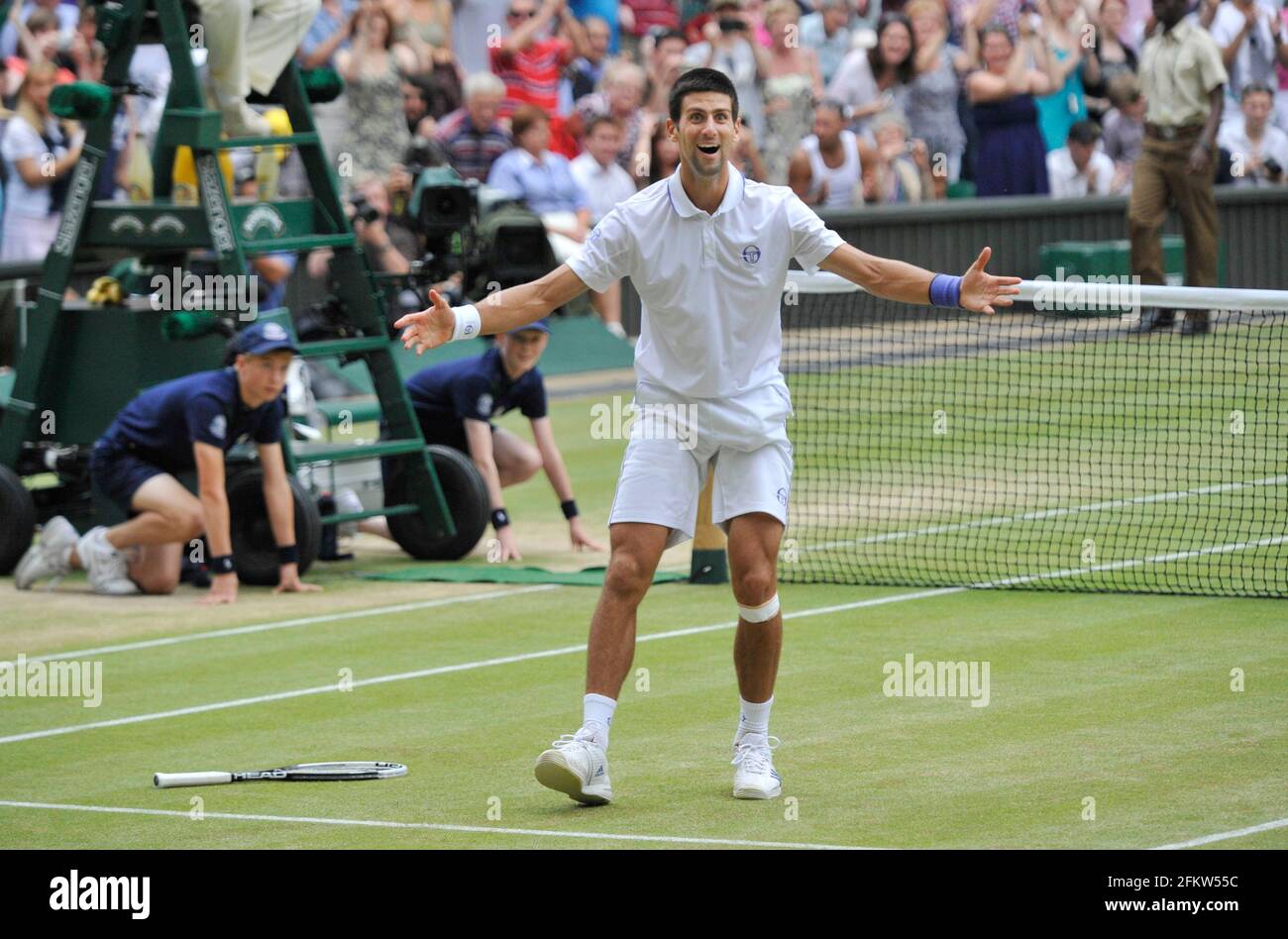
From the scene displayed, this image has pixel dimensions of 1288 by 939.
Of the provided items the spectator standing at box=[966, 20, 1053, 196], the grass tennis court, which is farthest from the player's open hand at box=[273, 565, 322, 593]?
the spectator standing at box=[966, 20, 1053, 196]

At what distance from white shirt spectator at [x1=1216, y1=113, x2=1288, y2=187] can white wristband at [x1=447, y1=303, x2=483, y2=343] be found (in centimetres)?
2016

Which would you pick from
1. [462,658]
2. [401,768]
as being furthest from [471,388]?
[401,768]

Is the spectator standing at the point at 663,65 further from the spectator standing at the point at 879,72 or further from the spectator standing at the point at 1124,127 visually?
the spectator standing at the point at 1124,127

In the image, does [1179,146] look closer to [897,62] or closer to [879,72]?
[897,62]

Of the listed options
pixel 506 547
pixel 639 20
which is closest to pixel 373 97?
pixel 639 20

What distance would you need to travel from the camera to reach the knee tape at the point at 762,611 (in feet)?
25.6

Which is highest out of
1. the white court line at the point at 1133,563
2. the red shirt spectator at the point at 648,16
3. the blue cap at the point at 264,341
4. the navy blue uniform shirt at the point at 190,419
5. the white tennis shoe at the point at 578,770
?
the red shirt spectator at the point at 648,16

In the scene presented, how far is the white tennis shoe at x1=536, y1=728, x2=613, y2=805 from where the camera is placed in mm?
7551

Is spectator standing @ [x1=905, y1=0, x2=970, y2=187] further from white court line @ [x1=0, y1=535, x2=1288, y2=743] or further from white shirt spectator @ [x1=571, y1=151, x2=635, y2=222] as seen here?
white court line @ [x1=0, y1=535, x2=1288, y2=743]

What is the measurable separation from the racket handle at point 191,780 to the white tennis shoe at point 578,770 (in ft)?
4.42

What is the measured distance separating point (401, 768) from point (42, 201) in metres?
12.2

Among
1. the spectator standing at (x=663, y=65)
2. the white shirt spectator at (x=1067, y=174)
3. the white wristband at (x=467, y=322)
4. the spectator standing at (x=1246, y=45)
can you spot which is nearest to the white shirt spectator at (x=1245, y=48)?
the spectator standing at (x=1246, y=45)

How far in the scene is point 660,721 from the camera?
9227mm
